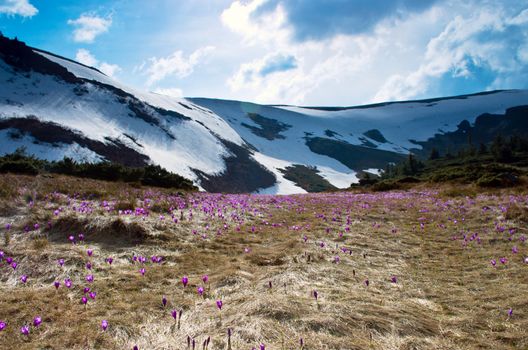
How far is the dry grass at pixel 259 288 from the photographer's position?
377 centimetres

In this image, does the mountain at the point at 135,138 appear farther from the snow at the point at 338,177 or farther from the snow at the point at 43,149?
the snow at the point at 338,177

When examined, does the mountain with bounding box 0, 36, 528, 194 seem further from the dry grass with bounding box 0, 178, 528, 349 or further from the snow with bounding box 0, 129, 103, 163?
the dry grass with bounding box 0, 178, 528, 349

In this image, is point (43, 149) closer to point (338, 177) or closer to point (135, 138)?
point (135, 138)

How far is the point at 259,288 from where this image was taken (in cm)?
531

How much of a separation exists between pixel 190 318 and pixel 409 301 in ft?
10.8

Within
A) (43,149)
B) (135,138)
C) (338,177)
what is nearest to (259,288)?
(43,149)

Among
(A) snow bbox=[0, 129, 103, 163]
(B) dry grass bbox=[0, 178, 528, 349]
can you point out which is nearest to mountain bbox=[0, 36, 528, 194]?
(A) snow bbox=[0, 129, 103, 163]

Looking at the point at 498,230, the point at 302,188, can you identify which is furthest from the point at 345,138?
the point at 498,230

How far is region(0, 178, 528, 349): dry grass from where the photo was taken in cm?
377


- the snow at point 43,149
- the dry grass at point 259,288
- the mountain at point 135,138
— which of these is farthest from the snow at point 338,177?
the dry grass at point 259,288

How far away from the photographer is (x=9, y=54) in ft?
240

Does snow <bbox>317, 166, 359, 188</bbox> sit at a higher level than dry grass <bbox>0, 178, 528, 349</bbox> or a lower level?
lower

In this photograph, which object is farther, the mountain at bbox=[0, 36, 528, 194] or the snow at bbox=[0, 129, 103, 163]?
the mountain at bbox=[0, 36, 528, 194]

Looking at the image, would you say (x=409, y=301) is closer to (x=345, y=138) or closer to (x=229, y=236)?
(x=229, y=236)
